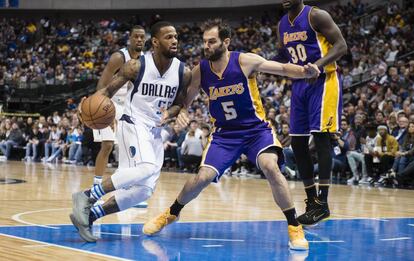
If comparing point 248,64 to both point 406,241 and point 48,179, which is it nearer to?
point 406,241

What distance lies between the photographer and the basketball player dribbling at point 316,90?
6.35 metres

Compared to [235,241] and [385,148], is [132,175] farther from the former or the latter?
[385,148]

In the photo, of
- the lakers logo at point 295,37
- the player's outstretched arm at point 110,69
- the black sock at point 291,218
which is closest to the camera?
the black sock at point 291,218

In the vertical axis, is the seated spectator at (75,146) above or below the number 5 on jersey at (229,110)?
below

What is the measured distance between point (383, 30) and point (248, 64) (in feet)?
50.2

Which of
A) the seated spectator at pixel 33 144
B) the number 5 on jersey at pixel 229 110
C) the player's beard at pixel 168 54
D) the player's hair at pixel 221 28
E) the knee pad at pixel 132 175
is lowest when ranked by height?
the seated spectator at pixel 33 144

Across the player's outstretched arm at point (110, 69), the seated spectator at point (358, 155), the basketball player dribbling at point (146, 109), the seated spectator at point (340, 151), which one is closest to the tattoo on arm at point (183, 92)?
the basketball player dribbling at point (146, 109)

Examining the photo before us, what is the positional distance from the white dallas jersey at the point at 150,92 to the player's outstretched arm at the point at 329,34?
4.21ft

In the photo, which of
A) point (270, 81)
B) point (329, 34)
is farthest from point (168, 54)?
point (270, 81)

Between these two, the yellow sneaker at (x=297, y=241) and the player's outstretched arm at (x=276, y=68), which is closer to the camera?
the yellow sneaker at (x=297, y=241)

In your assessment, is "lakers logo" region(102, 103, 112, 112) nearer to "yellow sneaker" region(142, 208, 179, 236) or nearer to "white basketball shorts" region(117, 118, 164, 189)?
"white basketball shorts" region(117, 118, 164, 189)

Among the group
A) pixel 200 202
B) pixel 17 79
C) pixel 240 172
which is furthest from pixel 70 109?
pixel 200 202

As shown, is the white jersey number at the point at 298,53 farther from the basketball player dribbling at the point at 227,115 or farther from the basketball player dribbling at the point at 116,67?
the basketball player dribbling at the point at 116,67

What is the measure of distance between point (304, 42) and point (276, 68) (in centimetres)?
106
